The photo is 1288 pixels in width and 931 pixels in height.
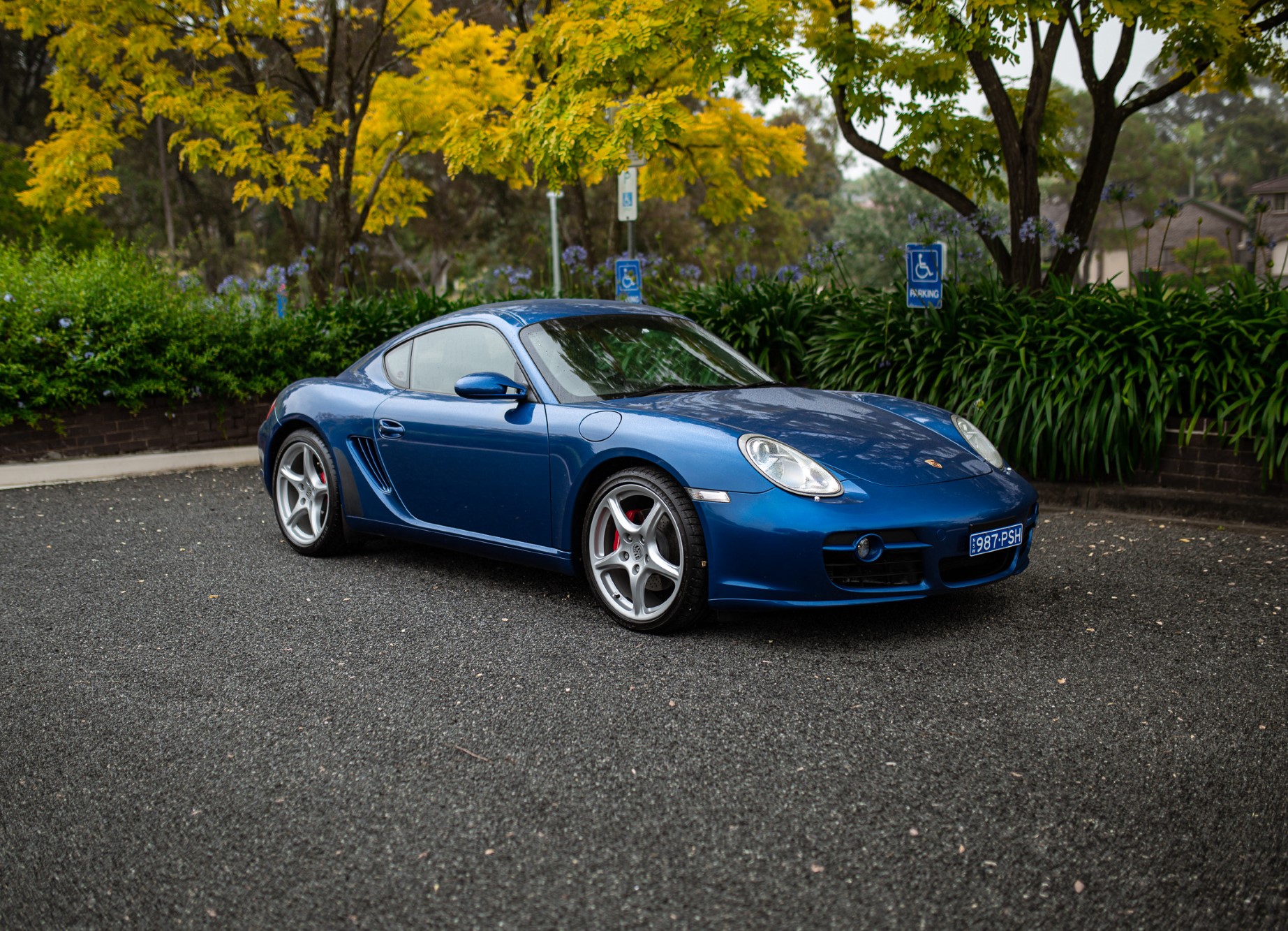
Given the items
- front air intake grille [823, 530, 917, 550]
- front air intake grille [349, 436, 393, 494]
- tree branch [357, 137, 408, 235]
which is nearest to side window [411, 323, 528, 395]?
front air intake grille [349, 436, 393, 494]

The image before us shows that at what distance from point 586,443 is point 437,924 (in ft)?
8.04

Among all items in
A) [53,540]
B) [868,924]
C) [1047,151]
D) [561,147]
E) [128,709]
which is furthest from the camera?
Answer: [1047,151]

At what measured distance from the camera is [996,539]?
13.9ft

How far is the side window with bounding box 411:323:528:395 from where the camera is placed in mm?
5086

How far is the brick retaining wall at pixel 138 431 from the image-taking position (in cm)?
934

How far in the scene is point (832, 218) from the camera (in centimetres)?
5981

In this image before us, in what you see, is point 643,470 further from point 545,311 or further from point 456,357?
point 456,357

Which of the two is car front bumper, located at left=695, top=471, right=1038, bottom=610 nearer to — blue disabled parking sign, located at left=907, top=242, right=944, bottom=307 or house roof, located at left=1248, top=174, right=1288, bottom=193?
blue disabled parking sign, located at left=907, top=242, right=944, bottom=307

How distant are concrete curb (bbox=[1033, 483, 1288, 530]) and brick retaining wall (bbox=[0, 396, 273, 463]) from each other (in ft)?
24.7

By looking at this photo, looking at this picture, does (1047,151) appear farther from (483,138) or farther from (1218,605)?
(1218,605)

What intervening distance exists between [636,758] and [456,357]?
276 centimetres

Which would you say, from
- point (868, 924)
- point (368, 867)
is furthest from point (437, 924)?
point (868, 924)

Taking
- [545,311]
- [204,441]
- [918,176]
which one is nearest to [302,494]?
[545,311]

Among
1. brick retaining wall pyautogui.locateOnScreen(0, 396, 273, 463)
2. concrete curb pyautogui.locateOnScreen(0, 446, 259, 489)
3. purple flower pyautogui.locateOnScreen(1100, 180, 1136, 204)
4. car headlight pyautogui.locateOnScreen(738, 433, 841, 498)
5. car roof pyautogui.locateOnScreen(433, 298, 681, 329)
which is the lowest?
concrete curb pyautogui.locateOnScreen(0, 446, 259, 489)
